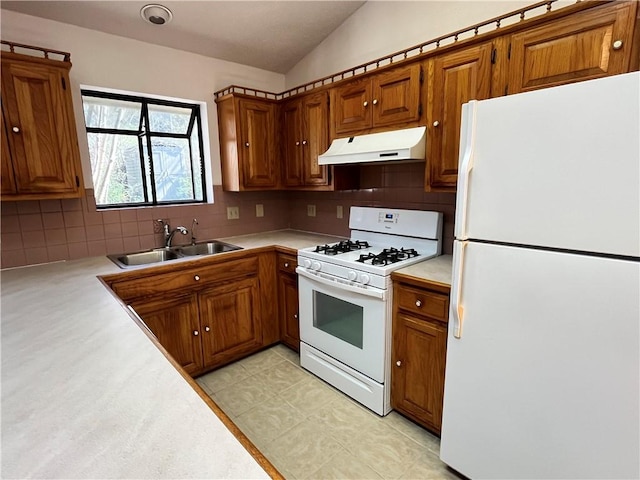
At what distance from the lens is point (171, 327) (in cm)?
224

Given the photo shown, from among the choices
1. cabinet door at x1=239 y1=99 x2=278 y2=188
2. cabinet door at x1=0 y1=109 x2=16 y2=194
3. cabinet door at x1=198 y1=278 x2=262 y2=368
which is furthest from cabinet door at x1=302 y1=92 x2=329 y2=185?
cabinet door at x1=0 y1=109 x2=16 y2=194

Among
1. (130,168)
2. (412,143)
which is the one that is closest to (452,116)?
→ (412,143)

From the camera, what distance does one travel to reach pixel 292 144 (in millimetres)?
2906

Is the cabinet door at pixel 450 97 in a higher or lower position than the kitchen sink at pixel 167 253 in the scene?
higher

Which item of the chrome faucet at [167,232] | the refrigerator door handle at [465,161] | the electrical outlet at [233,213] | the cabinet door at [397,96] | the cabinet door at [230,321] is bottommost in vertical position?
the cabinet door at [230,321]

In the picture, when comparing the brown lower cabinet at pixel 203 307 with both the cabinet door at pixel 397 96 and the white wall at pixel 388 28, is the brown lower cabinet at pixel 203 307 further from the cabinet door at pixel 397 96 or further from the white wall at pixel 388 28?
the white wall at pixel 388 28

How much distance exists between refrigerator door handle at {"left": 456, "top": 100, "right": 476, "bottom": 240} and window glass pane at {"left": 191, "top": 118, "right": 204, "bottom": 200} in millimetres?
2388

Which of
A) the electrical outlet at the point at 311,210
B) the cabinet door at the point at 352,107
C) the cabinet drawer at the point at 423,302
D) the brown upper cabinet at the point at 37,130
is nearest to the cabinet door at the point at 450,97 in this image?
the cabinet door at the point at 352,107

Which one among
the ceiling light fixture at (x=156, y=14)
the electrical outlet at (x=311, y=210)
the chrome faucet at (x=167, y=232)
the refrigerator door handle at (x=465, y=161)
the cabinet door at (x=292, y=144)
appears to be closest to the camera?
the refrigerator door handle at (x=465, y=161)

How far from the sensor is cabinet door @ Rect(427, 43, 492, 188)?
170cm

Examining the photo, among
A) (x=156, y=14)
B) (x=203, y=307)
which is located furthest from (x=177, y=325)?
(x=156, y=14)

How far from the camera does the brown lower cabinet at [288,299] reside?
2600 millimetres

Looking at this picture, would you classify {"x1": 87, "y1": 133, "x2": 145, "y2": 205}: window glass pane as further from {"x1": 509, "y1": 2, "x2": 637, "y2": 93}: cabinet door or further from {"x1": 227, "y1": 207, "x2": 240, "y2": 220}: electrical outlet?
{"x1": 509, "y1": 2, "x2": 637, "y2": 93}: cabinet door

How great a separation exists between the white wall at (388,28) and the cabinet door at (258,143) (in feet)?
1.86
